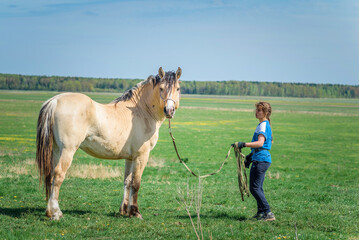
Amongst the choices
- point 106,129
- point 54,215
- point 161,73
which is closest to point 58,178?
point 54,215

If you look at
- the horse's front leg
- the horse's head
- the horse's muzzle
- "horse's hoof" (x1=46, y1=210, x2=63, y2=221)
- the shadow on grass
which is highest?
the horse's head

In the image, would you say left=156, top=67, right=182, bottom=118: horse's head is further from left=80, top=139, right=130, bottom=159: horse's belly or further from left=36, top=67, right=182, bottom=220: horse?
left=80, top=139, right=130, bottom=159: horse's belly

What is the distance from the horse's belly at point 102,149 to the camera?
705 centimetres

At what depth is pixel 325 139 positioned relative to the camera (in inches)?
1559

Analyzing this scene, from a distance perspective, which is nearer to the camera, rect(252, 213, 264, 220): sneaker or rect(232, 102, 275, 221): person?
rect(232, 102, 275, 221): person

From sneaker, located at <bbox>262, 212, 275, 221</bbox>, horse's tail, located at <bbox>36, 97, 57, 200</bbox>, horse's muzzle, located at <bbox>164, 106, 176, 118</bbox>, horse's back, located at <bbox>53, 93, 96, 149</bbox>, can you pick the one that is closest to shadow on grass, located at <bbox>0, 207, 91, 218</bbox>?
horse's tail, located at <bbox>36, 97, 57, 200</bbox>

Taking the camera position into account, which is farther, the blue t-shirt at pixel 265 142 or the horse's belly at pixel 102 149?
the blue t-shirt at pixel 265 142

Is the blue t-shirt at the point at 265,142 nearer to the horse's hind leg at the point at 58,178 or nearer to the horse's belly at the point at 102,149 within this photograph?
the horse's belly at the point at 102,149

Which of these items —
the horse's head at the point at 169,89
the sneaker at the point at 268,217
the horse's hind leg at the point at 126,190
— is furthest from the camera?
the horse's hind leg at the point at 126,190

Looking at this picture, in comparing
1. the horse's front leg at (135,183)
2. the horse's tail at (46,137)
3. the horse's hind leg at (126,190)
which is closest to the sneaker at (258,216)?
the horse's front leg at (135,183)

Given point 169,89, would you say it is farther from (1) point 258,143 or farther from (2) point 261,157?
(2) point 261,157

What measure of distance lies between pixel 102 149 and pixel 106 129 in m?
0.40

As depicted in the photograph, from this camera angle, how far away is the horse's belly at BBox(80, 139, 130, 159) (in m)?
7.05

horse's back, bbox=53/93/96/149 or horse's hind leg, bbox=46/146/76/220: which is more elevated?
horse's back, bbox=53/93/96/149
